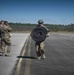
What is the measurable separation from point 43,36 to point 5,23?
92.5 inches

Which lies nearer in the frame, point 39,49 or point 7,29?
point 39,49

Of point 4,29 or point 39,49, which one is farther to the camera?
point 4,29

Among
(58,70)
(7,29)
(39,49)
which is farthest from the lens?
(7,29)

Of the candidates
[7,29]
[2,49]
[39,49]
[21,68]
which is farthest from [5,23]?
[21,68]

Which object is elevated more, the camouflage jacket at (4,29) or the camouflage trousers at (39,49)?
the camouflage jacket at (4,29)

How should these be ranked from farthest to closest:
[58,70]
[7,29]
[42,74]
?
[7,29]
[58,70]
[42,74]

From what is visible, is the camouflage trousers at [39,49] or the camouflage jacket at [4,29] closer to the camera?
the camouflage trousers at [39,49]

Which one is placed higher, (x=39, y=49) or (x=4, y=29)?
(x=4, y=29)

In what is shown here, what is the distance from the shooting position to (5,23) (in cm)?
1658

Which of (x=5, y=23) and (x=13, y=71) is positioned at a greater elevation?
(x=5, y=23)

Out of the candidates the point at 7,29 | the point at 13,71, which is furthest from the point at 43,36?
the point at 13,71

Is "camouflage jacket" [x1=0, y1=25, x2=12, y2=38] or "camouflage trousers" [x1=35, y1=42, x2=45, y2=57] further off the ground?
"camouflage jacket" [x1=0, y1=25, x2=12, y2=38]

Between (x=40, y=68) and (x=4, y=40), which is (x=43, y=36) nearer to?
(x=4, y=40)

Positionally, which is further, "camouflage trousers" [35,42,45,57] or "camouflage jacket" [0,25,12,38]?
"camouflage jacket" [0,25,12,38]
